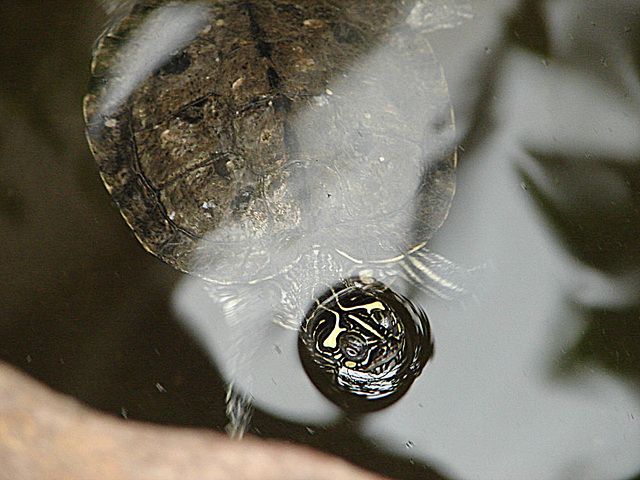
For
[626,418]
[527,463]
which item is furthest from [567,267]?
[527,463]

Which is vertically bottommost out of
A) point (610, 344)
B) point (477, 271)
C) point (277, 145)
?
point (610, 344)

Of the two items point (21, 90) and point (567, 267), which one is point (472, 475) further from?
point (21, 90)

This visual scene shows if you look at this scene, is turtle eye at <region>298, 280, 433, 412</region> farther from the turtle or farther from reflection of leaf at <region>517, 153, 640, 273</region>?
reflection of leaf at <region>517, 153, 640, 273</region>

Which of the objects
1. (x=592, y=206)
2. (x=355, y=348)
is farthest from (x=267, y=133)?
(x=592, y=206)

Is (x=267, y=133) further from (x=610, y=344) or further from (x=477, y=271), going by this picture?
(x=610, y=344)

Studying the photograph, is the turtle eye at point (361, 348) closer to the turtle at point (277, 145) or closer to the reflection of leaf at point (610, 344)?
the turtle at point (277, 145)

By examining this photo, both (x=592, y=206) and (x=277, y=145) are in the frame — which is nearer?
(x=277, y=145)

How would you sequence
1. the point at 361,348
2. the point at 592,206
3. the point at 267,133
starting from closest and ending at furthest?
the point at 267,133 → the point at 361,348 → the point at 592,206

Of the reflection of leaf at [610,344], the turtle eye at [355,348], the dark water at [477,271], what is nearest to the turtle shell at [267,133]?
the dark water at [477,271]
